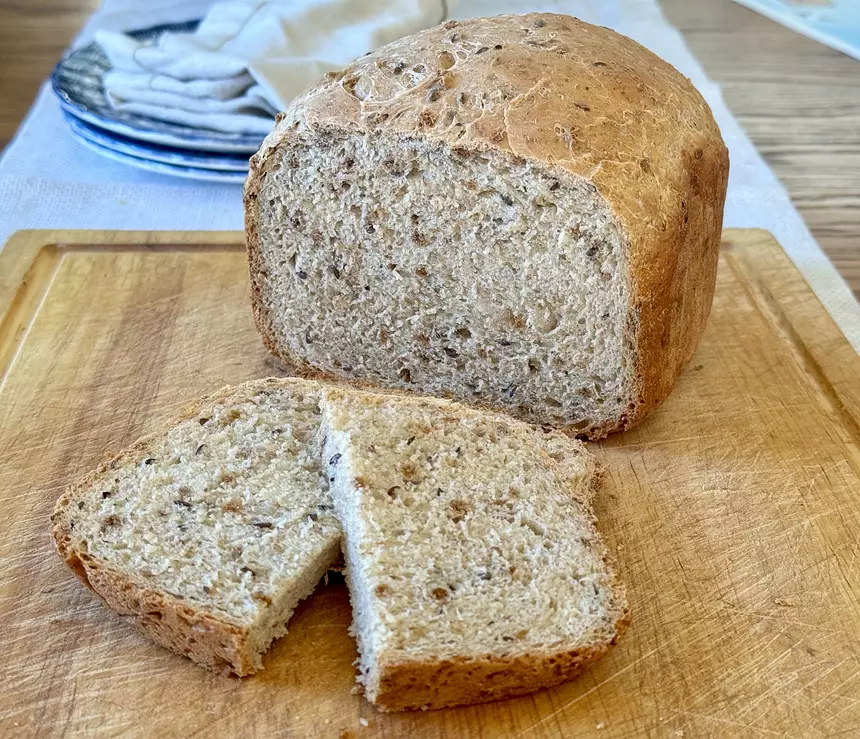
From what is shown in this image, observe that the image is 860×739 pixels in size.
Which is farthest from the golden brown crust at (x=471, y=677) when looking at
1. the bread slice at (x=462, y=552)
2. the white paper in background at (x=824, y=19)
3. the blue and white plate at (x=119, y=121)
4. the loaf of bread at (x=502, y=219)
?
the white paper in background at (x=824, y=19)

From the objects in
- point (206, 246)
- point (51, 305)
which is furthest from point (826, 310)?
point (51, 305)

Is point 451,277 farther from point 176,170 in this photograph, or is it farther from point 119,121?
point 119,121

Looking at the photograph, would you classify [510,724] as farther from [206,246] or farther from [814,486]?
[206,246]

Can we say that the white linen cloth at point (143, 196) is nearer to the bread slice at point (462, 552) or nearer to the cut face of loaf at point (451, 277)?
the cut face of loaf at point (451, 277)

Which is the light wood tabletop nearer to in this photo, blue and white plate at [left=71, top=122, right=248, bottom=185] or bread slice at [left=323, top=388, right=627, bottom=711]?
blue and white plate at [left=71, top=122, right=248, bottom=185]

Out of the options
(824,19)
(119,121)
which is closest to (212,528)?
(119,121)

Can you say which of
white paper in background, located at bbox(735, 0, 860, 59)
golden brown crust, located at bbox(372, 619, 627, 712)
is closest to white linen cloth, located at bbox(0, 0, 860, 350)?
white paper in background, located at bbox(735, 0, 860, 59)
